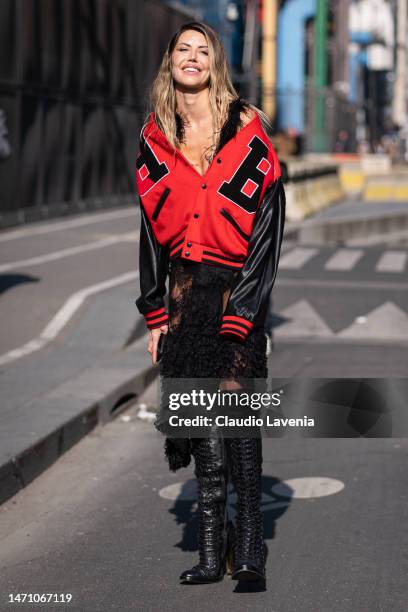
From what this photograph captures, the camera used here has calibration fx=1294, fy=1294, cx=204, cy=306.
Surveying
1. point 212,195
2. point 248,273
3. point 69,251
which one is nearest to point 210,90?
point 212,195

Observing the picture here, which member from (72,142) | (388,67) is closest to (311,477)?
(72,142)

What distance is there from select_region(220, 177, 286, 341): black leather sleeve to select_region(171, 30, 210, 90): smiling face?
0.48 meters

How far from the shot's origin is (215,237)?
15.5 ft

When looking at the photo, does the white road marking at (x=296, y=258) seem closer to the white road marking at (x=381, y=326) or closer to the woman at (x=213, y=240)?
the white road marking at (x=381, y=326)

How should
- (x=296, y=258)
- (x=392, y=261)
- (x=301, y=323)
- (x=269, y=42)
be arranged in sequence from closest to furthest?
1. (x=301, y=323)
2. (x=392, y=261)
3. (x=296, y=258)
4. (x=269, y=42)

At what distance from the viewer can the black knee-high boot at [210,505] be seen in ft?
15.9

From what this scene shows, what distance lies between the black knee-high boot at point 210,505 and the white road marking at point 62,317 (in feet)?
16.1

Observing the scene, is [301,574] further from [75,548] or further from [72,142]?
[72,142]

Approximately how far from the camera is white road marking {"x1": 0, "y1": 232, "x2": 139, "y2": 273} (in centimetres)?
1545

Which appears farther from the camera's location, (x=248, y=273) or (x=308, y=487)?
(x=308, y=487)

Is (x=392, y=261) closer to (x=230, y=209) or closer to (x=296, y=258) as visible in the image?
(x=296, y=258)

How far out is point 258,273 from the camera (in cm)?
472

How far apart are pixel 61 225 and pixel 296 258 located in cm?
609

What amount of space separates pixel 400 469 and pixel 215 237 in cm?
264
